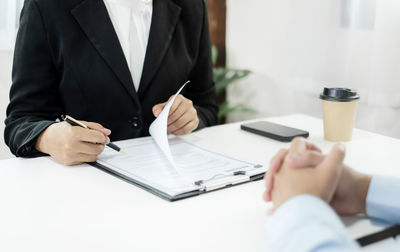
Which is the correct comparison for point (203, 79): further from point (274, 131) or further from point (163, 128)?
point (163, 128)

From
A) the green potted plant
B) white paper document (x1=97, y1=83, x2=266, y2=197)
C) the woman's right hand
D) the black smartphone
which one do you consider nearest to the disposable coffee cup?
the black smartphone

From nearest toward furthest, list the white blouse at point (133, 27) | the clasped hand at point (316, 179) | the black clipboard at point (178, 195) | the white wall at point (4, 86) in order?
the clasped hand at point (316, 179) < the black clipboard at point (178, 195) < the white blouse at point (133, 27) < the white wall at point (4, 86)

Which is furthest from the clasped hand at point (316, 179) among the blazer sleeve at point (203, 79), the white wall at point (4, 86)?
the white wall at point (4, 86)

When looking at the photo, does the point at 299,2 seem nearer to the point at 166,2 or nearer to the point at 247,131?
the point at 166,2

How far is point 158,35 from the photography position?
1419 millimetres

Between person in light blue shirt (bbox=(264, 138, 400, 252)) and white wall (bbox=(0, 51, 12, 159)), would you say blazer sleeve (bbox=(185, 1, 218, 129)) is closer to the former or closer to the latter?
white wall (bbox=(0, 51, 12, 159))

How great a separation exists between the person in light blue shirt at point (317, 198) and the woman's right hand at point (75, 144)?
1.51 feet

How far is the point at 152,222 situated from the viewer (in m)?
0.74

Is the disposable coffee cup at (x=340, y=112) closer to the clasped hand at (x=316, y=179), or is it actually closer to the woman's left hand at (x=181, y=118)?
the woman's left hand at (x=181, y=118)

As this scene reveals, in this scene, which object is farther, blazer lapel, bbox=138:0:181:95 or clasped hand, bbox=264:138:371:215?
blazer lapel, bbox=138:0:181:95

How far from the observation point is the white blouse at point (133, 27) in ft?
4.53

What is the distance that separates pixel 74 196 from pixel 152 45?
2.21 feet

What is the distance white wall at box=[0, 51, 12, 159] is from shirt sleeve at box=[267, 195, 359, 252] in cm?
124

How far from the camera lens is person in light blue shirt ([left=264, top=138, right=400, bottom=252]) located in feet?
1.85
